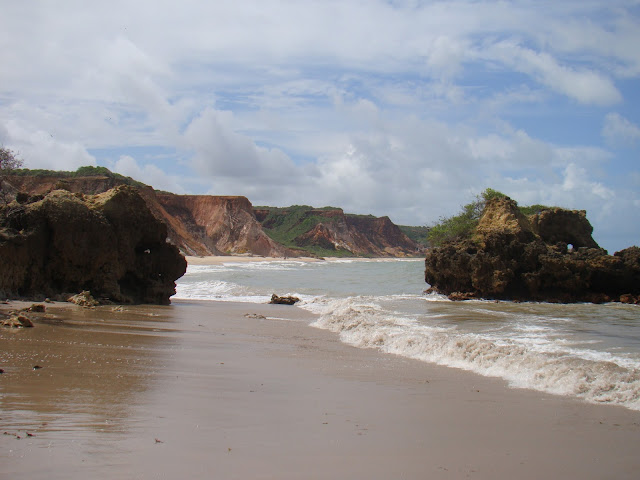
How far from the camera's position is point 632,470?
3955mm

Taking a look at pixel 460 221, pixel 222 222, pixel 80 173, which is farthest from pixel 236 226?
pixel 460 221

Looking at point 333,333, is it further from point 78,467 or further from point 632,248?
point 632,248

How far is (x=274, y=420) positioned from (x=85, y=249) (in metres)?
12.1

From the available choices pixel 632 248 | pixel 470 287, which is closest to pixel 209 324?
pixel 470 287

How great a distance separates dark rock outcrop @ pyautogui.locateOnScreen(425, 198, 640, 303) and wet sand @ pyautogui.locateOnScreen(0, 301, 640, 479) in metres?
15.1

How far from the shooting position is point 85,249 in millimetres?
14922

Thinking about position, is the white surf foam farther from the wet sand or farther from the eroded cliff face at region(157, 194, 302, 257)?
the eroded cliff face at region(157, 194, 302, 257)

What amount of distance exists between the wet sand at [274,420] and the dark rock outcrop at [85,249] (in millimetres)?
6531

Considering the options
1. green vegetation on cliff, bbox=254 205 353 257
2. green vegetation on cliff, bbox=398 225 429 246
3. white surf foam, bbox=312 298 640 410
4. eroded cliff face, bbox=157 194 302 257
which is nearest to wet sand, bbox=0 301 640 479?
white surf foam, bbox=312 298 640 410

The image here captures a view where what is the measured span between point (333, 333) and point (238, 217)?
278ft

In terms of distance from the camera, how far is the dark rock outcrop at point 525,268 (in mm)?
21422

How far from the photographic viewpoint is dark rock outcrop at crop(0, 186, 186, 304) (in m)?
13.9

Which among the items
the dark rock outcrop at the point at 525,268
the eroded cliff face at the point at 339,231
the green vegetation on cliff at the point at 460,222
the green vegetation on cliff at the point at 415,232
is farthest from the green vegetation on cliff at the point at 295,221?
the dark rock outcrop at the point at 525,268

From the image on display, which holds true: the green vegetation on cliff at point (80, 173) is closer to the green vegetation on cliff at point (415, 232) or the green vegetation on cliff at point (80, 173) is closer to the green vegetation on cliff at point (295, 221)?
the green vegetation on cliff at point (295, 221)
